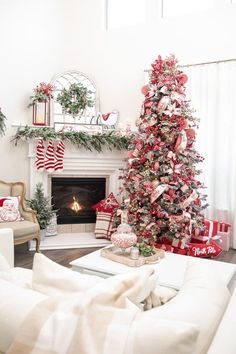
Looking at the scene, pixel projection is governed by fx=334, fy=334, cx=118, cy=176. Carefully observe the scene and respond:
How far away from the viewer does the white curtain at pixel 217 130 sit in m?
4.54

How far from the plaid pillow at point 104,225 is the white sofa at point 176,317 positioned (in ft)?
11.5

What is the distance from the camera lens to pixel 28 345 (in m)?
0.87

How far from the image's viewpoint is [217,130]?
15.2 feet

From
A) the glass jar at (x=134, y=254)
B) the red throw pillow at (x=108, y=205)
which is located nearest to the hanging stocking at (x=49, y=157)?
the red throw pillow at (x=108, y=205)

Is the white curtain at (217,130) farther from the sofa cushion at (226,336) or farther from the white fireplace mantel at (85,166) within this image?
the sofa cushion at (226,336)

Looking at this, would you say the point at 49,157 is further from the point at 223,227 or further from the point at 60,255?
the point at 223,227

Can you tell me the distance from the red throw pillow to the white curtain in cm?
133

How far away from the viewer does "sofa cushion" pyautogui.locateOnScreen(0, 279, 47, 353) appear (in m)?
0.93

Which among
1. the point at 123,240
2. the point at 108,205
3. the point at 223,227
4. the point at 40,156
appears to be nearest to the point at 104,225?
the point at 108,205

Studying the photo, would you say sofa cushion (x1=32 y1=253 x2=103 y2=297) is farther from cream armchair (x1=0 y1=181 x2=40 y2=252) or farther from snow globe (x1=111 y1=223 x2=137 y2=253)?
cream armchair (x1=0 y1=181 x2=40 y2=252)

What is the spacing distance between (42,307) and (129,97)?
453cm

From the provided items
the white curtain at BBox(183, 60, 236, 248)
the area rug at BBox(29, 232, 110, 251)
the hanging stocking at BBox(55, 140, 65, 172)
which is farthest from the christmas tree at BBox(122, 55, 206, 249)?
the hanging stocking at BBox(55, 140, 65, 172)

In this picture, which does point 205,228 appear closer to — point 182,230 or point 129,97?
point 182,230

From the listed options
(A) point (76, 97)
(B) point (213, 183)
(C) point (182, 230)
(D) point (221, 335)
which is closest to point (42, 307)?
(D) point (221, 335)
